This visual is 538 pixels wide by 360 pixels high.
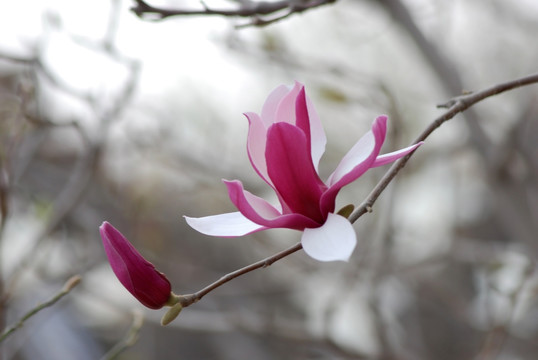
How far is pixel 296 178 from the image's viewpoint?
19.3 inches

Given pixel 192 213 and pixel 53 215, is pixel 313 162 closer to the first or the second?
pixel 53 215

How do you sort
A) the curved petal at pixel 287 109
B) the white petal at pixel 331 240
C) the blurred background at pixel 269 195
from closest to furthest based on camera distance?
1. the white petal at pixel 331 240
2. the curved petal at pixel 287 109
3. the blurred background at pixel 269 195

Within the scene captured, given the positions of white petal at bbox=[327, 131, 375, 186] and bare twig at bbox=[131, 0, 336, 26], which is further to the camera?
bare twig at bbox=[131, 0, 336, 26]

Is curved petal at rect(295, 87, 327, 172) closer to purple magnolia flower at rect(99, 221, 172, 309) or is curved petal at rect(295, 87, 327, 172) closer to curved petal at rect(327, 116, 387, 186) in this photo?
curved petal at rect(327, 116, 387, 186)

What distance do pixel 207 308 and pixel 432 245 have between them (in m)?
0.89

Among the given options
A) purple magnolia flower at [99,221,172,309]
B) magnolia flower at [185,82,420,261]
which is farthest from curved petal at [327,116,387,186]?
purple magnolia flower at [99,221,172,309]

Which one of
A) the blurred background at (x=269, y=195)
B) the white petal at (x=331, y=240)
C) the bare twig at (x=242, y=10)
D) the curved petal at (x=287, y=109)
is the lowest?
the blurred background at (x=269, y=195)

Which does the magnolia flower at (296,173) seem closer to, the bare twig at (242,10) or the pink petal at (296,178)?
the pink petal at (296,178)

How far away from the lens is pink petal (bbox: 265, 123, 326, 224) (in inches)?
18.6

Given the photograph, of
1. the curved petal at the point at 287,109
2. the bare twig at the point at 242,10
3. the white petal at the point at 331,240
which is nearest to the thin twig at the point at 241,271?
the white petal at the point at 331,240

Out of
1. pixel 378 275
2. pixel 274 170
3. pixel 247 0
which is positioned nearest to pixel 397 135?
pixel 378 275

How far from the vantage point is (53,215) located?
1165 millimetres

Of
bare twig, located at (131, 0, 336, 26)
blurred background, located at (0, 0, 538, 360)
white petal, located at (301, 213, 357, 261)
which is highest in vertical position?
bare twig, located at (131, 0, 336, 26)

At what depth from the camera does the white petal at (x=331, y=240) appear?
1.32ft
